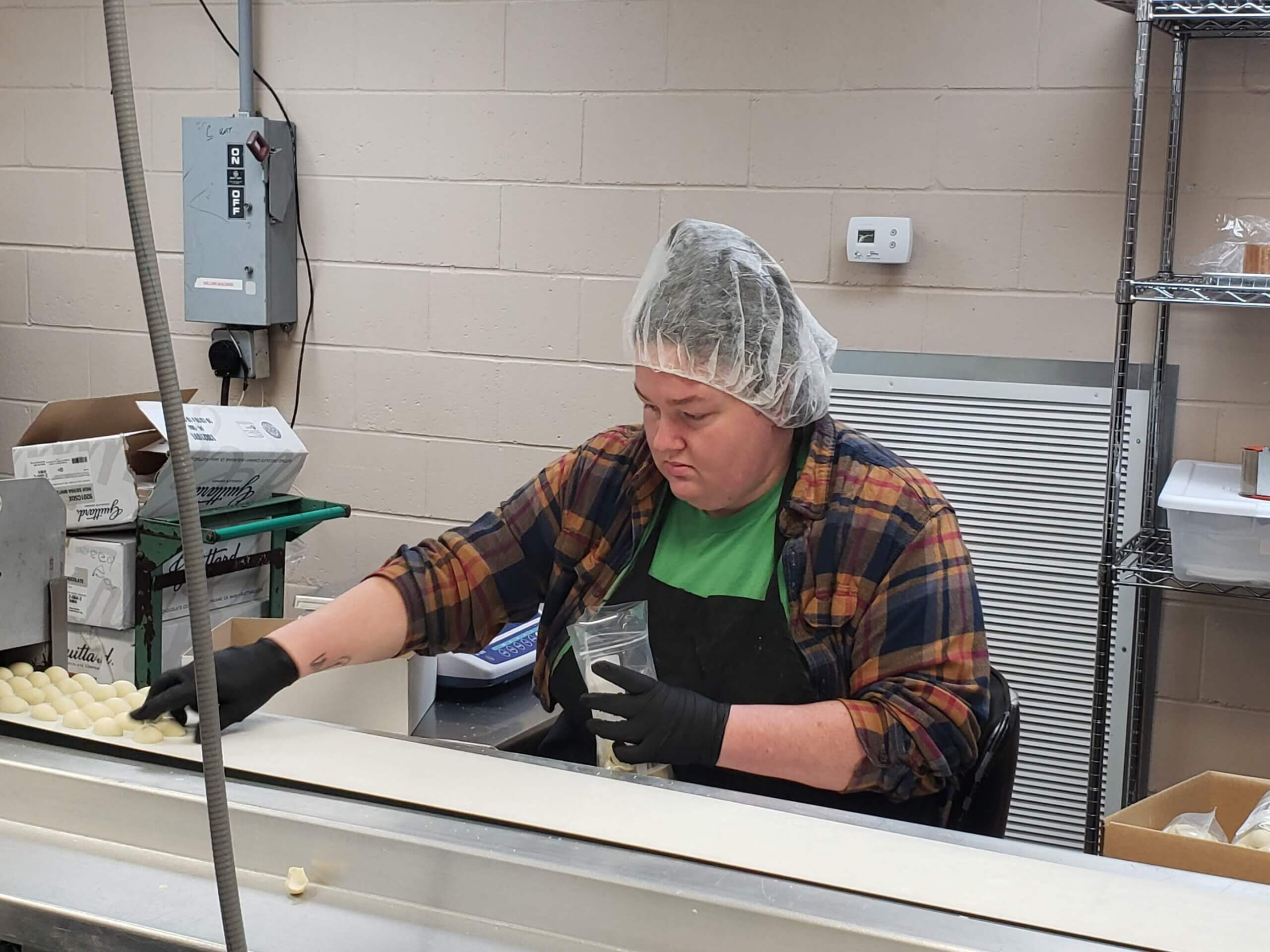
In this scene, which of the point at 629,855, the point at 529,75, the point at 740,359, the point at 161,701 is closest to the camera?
the point at 629,855

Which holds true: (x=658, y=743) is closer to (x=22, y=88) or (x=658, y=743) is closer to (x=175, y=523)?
(x=175, y=523)

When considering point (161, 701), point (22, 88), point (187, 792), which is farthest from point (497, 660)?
point (22, 88)

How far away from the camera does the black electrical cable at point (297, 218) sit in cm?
289

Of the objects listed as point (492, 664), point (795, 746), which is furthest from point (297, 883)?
point (492, 664)

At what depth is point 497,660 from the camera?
208cm

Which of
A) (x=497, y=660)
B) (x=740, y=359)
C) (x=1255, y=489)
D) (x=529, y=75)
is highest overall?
(x=529, y=75)

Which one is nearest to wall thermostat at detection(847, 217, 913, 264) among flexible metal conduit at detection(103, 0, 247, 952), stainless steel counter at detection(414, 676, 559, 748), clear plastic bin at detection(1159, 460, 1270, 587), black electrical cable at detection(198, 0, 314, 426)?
clear plastic bin at detection(1159, 460, 1270, 587)

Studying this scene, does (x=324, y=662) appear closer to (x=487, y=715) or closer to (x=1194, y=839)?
(x=487, y=715)

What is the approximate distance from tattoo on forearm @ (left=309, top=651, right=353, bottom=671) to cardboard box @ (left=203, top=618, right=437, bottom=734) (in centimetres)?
21

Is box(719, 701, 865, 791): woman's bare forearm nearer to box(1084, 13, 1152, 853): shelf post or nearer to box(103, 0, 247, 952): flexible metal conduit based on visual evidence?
box(103, 0, 247, 952): flexible metal conduit

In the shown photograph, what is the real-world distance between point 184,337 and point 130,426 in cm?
76

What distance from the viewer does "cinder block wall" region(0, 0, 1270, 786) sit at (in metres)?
2.34

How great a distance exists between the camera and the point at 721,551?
164cm

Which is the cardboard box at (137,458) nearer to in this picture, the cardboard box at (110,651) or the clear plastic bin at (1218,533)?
the cardboard box at (110,651)
